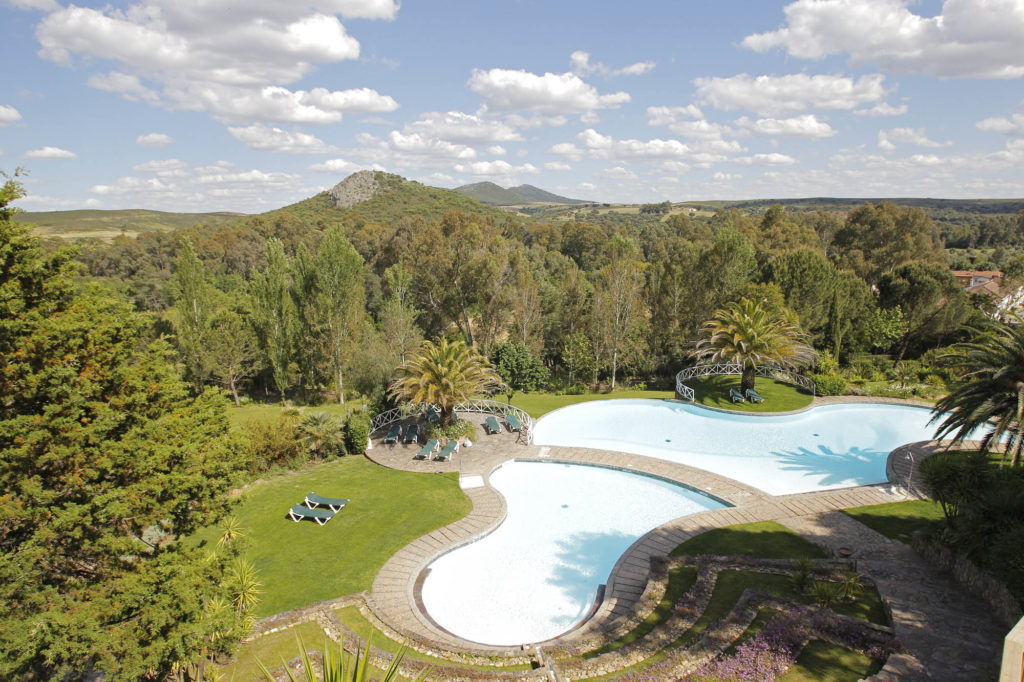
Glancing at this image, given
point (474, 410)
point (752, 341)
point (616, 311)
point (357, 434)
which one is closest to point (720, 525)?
point (474, 410)

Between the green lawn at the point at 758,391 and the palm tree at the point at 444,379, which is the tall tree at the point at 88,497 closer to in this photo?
the palm tree at the point at 444,379

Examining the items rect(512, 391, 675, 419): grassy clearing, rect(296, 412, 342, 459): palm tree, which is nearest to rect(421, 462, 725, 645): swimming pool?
rect(296, 412, 342, 459): palm tree

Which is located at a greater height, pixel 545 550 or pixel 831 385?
pixel 831 385

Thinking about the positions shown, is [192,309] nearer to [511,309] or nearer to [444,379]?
[444,379]

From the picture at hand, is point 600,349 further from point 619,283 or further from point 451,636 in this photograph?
point 451,636

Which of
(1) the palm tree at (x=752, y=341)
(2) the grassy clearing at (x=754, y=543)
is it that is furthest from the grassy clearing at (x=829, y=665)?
(1) the palm tree at (x=752, y=341)

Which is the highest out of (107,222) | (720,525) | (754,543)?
(107,222)

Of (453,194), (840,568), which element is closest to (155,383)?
(840,568)
